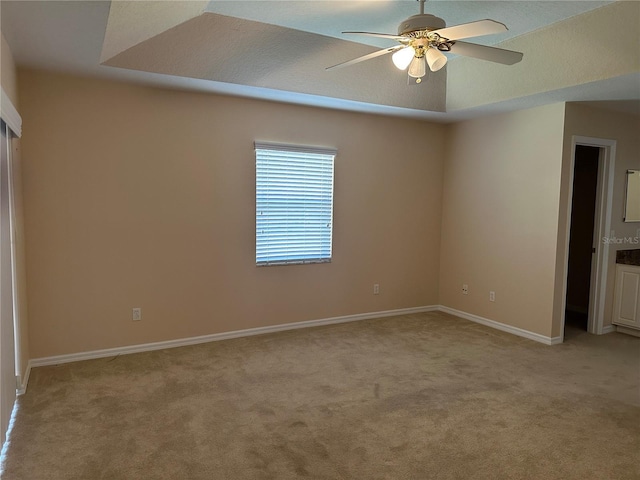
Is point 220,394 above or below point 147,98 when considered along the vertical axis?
below

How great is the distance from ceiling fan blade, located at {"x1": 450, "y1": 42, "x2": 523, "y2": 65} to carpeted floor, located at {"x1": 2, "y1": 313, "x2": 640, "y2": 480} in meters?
2.37

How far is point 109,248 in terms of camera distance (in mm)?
3850

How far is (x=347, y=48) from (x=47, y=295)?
3449 mm

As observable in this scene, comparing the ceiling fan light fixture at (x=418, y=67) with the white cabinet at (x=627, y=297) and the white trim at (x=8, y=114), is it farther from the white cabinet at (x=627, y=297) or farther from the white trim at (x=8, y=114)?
the white cabinet at (x=627, y=297)

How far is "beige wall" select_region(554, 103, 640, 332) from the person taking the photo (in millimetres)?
4305

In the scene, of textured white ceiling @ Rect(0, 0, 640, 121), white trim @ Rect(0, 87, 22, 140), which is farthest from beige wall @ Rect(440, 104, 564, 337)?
white trim @ Rect(0, 87, 22, 140)

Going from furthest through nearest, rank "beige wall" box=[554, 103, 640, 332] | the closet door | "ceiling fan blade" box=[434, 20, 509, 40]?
"beige wall" box=[554, 103, 640, 332]
the closet door
"ceiling fan blade" box=[434, 20, 509, 40]

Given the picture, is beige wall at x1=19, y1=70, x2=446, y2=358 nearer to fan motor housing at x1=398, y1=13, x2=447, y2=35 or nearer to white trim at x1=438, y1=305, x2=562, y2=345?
white trim at x1=438, y1=305, x2=562, y2=345

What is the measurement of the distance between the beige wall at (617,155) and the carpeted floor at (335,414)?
0.99 metres

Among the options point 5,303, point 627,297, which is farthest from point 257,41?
point 627,297

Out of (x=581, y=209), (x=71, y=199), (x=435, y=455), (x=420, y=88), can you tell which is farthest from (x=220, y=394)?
(x=581, y=209)

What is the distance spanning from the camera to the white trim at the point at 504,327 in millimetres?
4426

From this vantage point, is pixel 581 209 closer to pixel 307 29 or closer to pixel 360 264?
pixel 360 264

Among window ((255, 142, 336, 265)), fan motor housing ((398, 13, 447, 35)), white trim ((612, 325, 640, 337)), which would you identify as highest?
fan motor housing ((398, 13, 447, 35))
